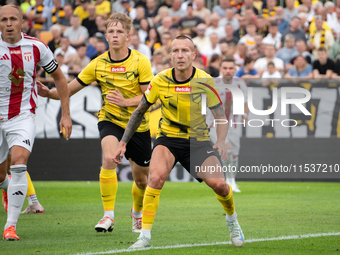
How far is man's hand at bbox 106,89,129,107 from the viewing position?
7.05 m

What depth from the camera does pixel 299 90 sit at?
13422mm

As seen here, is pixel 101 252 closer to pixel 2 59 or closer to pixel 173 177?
pixel 2 59

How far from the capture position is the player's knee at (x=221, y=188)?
5.76 meters

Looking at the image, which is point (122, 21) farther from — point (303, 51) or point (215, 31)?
point (215, 31)

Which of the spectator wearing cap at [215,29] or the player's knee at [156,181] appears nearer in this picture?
the player's knee at [156,181]

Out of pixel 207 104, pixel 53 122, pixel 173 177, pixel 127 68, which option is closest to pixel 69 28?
pixel 53 122

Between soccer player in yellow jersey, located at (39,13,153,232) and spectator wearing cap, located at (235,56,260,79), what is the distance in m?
6.87

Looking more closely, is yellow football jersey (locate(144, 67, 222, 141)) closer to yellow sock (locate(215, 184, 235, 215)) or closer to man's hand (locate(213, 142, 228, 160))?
man's hand (locate(213, 142, 228, 160))

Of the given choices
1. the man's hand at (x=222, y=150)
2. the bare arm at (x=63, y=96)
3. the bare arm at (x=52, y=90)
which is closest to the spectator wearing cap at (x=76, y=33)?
the bare arm at (x=52, y=90)

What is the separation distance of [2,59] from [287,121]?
8387 mm

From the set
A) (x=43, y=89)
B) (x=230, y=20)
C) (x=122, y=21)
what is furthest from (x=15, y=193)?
(x=230, y=20)

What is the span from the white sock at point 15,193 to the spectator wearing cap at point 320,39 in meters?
11.0

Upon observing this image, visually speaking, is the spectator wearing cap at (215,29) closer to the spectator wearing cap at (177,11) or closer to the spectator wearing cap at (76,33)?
the spectator wearing cap at (177,11)

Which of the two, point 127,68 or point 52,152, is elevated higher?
point 127,68
